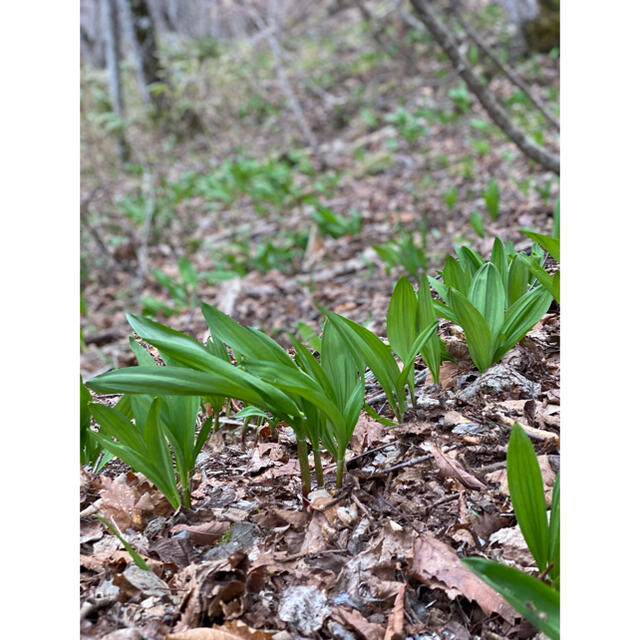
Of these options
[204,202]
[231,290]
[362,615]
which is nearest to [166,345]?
[362,615]

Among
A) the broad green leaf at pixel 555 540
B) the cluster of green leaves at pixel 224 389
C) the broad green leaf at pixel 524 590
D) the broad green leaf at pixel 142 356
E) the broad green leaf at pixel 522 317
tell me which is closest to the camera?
the broad green leaf at pixel 524 590

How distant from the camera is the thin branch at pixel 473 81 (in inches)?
160

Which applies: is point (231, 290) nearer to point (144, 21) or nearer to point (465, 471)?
point (465, 471)

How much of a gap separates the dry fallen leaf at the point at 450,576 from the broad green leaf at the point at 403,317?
1.66 ft

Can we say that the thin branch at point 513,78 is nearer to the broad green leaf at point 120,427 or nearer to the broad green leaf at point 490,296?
the broad green leaf at point 490,296

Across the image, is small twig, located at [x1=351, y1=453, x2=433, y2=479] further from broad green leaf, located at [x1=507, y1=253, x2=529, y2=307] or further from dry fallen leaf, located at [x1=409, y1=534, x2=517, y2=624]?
broad green leaf, located at [x1=507, y1=253, x2=529, y2=307]

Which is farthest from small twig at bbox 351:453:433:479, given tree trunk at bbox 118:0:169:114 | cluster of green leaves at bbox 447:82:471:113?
tree trunk at bbox 118:0:169:114

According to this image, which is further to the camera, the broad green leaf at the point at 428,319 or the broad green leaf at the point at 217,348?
the broad green leaf at the point at 217,348

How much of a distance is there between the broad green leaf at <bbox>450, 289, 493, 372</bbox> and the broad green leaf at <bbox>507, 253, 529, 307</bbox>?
0.28 m

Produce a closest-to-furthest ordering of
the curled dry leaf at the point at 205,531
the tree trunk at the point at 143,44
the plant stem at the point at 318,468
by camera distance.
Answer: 1. the curled dry leaf at the point at 205,531
2. the plant stem at the point at 318,468
3. the tree trunk at the point at 143,44

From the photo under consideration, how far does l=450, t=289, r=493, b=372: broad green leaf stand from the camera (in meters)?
1.58

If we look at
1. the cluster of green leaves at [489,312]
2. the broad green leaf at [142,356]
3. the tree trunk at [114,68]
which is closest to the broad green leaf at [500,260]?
the cluster of green leaves at [489,312]

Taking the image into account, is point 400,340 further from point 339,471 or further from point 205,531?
point 205,531

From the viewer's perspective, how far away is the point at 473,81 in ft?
A: 13.9
